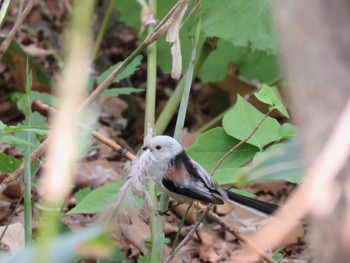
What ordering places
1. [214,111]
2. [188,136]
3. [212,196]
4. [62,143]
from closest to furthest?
[62,143] < [212,196] < [188,136] < [214,111]

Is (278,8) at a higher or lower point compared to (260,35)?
higher

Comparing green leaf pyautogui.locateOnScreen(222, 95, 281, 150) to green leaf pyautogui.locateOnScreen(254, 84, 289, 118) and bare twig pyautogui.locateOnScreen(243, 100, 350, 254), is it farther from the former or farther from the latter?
bare twig pyautogui.locateOnScreen(243, 100, 350, 254)

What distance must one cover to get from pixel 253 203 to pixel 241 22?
Answer: 102 cm

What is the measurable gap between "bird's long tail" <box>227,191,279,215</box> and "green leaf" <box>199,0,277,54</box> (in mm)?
860

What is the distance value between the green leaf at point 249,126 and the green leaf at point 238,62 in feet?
5.39

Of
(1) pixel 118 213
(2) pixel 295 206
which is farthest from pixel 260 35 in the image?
(2) pixel 295 206

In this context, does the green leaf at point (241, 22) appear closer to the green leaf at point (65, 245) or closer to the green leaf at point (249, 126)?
the green leaf at point (249, 126)

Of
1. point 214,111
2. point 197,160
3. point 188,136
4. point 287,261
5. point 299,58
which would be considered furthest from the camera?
point 214,111

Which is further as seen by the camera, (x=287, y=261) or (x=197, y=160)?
(x=287, y=261)

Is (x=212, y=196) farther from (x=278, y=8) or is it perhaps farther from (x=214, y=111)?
(x=214, y=111)

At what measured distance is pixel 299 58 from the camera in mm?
792

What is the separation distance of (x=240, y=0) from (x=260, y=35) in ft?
0.52

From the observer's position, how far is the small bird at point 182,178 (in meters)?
1.90

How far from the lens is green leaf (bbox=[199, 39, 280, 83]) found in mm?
3771
